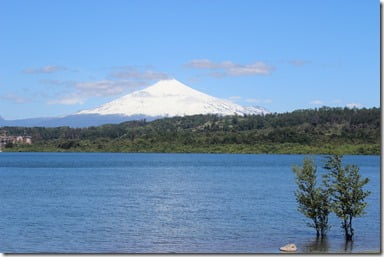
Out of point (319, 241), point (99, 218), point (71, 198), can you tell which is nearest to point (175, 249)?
point (319, 241)

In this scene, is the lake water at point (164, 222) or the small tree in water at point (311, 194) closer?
the small tree in water at point (311, 194)

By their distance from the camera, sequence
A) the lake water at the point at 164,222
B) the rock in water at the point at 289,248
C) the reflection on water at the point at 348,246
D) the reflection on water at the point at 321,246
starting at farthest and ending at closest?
the lake water at the point at 164,222 → the reflection on water at the point at 321,246 → the reflection on water at the point at 348,246 → the rock in water at the point at 289,248

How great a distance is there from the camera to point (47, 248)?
2577 cm

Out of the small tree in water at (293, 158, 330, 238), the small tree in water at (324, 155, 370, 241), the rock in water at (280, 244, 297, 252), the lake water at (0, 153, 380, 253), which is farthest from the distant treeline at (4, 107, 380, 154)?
the rock in water at (280, 244, 297, 252)

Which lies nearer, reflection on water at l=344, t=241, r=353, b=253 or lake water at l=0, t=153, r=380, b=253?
reflection on water at l=344, t=241, r=353, b=253

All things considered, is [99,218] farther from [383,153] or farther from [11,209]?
[383,153]

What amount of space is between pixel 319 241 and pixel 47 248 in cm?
1093

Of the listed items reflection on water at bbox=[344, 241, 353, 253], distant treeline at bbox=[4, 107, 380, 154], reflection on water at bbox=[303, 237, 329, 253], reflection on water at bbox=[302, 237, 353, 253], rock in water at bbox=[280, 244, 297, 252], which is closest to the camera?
rock in water at bbox=[280, 244, 297, 252]

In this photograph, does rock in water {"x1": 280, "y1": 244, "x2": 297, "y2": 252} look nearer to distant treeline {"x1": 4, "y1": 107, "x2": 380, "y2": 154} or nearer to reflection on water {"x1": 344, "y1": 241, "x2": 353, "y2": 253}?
reflection on water {"x1": 344, "y1": 241, "x2": 353, "y2": 253}

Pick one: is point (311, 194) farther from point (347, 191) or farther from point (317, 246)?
point (317, 246)

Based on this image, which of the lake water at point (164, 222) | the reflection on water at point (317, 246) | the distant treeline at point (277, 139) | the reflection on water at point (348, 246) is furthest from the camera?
the distant treeline at point (277, 139)

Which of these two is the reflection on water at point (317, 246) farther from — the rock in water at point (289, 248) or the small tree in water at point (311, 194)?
the small tree in water at point (311, 194)

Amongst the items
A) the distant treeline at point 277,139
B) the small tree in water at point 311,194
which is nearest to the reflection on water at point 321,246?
the small tree in water at point 311,194

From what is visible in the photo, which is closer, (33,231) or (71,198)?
(33,231)
